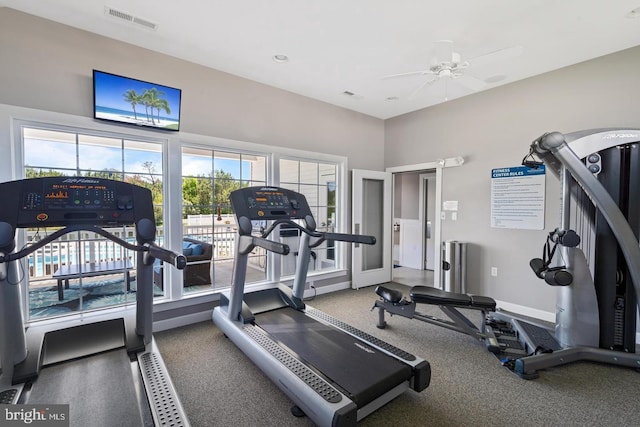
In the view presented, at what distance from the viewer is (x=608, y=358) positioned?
251 centimetres

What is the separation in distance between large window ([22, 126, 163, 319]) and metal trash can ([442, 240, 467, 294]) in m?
3.91

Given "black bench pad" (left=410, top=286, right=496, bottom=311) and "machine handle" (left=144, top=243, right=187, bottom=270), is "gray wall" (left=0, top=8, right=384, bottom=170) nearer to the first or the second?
"machine handle" (left=144, top=243, right=187, bottom=270)

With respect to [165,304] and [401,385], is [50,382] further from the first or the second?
[401,385]

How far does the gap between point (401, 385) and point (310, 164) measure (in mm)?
3505

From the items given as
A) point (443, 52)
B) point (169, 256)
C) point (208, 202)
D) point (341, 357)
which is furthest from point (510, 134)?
point (169, 256)

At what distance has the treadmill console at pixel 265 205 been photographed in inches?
111

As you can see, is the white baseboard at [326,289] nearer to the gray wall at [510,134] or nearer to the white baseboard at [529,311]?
the gray wall at [510,134]

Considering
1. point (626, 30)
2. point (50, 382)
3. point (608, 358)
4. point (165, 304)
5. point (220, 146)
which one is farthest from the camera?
point (220, 146)

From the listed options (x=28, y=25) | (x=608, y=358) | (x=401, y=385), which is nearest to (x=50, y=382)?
(x=401, y=385)

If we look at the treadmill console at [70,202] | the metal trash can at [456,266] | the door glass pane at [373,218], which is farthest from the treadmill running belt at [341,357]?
the door glass pane at [373,218]

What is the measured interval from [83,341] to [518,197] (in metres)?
4.84

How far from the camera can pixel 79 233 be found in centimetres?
288

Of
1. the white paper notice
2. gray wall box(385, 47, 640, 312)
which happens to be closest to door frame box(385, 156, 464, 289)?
gray wall box(385, 47, 640, 312)

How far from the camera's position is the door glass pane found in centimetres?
524
